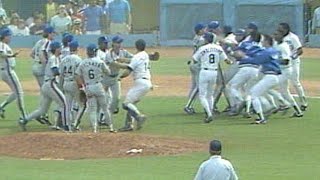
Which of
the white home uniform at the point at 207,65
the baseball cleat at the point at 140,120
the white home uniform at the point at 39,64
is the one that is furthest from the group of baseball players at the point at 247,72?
the white home uniform at the point at 39,64

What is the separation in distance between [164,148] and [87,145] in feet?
4.26

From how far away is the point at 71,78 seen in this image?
19.0 meters

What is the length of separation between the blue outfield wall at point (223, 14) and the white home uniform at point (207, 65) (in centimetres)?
2200

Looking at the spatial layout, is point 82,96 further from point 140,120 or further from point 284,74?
point 284,74

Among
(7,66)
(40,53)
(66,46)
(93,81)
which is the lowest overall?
(93,81)

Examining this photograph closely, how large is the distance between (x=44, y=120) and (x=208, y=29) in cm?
395

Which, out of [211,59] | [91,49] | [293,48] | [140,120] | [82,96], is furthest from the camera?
[293,48]

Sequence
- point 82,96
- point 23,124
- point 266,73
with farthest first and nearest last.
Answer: point 266,73
point 23,124
point 82,96

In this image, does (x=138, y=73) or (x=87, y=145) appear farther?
(x=138, y=73)

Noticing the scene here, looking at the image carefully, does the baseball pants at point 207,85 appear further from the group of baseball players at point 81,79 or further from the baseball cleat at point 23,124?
the baseball cleat at point 23,124

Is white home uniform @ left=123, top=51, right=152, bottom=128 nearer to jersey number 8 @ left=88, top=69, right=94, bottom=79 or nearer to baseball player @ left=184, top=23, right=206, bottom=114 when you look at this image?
jersey number 8 @ left=88, top=69, right=94, bottom=79

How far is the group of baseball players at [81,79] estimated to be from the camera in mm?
18688

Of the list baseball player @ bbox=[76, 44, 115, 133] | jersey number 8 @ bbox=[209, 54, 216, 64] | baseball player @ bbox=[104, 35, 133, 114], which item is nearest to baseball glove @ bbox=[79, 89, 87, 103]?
baseball player @ bbox=[76, 44, 115, 133]

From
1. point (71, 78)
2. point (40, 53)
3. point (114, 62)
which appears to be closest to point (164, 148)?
point (71, 78)
